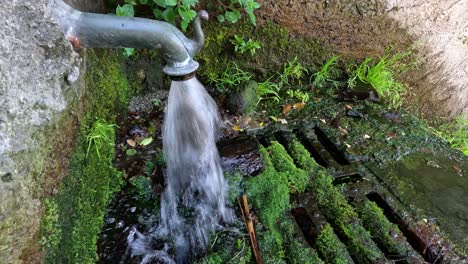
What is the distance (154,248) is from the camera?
200 cm

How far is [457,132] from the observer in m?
3.93

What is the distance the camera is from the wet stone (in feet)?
7.54

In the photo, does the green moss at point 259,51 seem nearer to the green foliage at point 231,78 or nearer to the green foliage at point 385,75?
the green foliage at point 231,78

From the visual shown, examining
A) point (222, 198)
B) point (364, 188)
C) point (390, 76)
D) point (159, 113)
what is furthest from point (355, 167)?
point (159, 113)

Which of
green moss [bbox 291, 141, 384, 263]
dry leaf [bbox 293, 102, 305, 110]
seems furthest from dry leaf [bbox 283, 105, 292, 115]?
green moss [bbox 291, 141, 384, 263]

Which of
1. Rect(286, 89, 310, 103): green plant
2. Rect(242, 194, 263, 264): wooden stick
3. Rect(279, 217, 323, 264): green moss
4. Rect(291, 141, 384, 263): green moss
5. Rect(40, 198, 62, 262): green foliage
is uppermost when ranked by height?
Rect(286, 89, 310, 103): green plant

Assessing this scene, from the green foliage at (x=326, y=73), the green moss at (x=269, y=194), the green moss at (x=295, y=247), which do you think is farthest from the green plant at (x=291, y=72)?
the green moss at (x=295, y=247)

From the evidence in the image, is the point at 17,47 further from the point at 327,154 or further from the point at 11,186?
the point at 327,154

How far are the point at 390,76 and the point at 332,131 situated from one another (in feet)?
3.08

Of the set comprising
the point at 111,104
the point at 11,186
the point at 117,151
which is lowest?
the point at 117,151

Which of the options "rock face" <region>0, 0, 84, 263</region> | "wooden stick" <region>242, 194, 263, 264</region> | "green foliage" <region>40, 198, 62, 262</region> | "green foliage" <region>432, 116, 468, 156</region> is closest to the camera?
"rock face" <region>0, 0, 84, 263</region>

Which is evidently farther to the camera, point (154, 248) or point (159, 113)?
point (159, 113)

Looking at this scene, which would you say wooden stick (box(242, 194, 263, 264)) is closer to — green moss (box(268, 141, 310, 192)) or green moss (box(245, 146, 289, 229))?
green moss (box(245, 146, 289, 229))

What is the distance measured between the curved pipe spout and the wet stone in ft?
2.29
